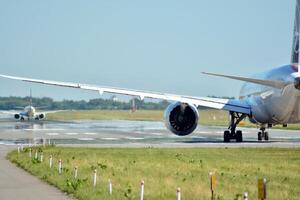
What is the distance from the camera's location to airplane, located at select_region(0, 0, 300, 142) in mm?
40594

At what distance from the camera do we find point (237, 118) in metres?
49.0

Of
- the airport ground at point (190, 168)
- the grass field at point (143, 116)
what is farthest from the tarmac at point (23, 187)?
the grass field at point (143, 116)

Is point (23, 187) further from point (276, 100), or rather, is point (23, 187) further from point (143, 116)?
point (143, 116)

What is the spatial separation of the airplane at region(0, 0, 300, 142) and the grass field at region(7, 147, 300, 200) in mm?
3814

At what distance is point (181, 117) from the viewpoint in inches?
1770

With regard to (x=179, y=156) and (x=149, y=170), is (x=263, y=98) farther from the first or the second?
(x=149, y=170)

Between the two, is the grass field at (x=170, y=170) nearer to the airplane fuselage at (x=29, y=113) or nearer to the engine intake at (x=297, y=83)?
the engine intake at (x=297, y=83)

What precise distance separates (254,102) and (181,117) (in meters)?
5.50

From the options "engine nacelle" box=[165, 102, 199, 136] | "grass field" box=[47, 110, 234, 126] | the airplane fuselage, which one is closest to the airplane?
"engine nacelle" box=[165, 102, 199, 136]

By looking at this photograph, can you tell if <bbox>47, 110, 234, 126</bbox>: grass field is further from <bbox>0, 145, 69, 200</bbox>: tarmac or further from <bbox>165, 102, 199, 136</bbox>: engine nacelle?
<bbox>0, 145, 69, 200</bbox>: tarmac

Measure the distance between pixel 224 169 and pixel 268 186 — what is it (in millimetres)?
5914

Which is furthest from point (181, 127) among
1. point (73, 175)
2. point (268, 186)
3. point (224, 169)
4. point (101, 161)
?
point (268, 186)

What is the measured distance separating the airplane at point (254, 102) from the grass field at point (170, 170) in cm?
381

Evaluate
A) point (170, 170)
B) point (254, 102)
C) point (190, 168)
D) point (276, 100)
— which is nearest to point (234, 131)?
point (254, 102)
